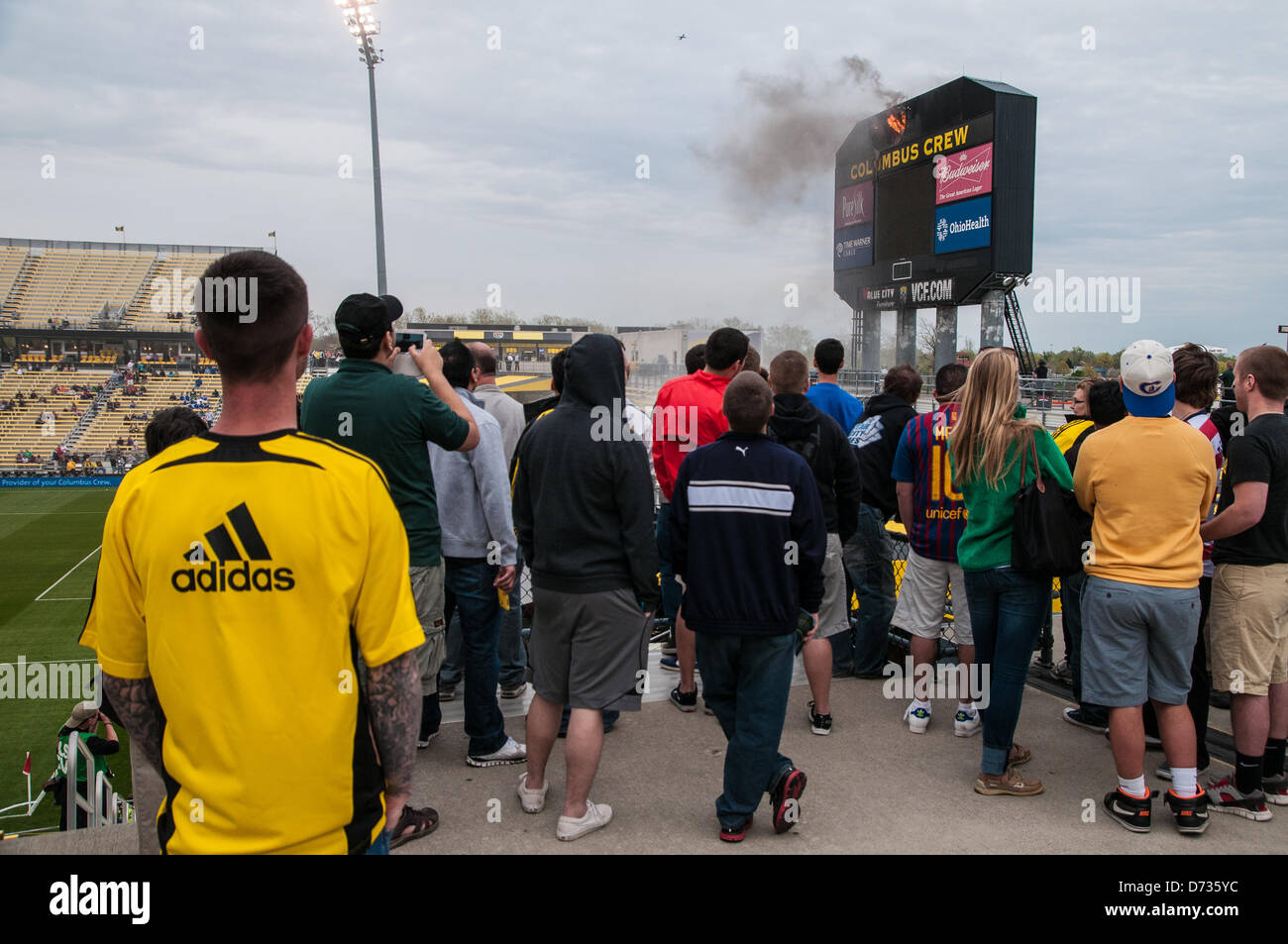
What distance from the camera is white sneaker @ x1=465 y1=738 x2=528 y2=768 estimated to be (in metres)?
4.11

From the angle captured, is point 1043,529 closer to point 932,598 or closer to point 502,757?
point 932,598

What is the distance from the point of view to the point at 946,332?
847 inches

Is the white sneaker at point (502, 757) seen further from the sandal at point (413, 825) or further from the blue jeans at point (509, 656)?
the blue jeans at point (509, 656)

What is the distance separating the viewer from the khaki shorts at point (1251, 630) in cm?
374

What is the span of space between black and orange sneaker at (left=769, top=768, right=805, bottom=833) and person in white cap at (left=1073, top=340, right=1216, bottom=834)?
1270 millimetres

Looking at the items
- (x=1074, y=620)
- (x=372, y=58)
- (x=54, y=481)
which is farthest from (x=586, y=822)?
(x=54, y=481)

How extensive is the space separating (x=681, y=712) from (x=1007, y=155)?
57.7 ft

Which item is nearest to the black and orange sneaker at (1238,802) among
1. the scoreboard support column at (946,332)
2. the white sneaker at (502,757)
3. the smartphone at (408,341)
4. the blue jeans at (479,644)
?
the white sneaker at (502,757)

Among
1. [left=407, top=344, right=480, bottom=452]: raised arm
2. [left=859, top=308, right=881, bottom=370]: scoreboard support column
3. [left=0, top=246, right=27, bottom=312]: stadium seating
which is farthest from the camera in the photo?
[left=0, top=246, right=27, bottom=312]: stadium seating

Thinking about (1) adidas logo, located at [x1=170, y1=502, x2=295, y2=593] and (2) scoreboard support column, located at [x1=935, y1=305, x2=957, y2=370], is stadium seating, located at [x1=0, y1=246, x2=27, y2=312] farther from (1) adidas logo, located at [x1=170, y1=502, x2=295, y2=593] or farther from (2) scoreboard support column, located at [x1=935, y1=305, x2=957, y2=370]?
(1) adidas logo, located at [x1=170, y1=502, x2=295, y2=593]
